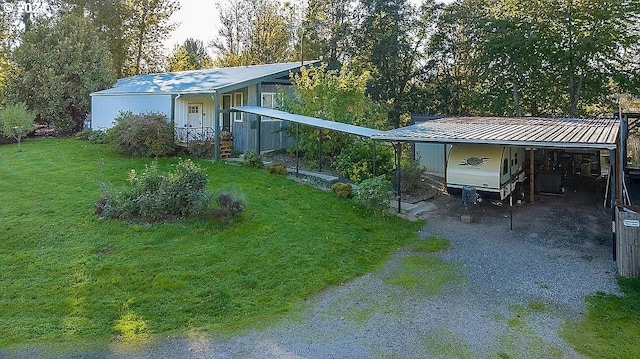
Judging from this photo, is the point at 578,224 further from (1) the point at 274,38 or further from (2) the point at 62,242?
(1) the point at 274,38

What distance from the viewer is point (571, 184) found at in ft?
60.0

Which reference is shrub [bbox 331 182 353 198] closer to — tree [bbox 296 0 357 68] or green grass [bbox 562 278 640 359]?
green grass [bbox 562 278 640 359]

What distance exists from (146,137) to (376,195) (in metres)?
10.2

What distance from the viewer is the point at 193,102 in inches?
804

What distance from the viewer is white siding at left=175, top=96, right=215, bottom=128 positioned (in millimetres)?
20141

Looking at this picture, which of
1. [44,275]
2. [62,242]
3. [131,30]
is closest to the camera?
[44,275]

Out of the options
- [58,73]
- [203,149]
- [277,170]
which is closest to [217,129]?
[203,149]

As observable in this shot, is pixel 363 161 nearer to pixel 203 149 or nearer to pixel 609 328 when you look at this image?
pixel 203 149

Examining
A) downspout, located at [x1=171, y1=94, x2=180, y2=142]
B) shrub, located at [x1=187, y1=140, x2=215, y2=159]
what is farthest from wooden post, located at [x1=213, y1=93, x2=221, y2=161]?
downspout, located at [x1=171, y1=94, x2=180, y2=142]

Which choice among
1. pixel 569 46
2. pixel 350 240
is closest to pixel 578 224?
pixel 350 240

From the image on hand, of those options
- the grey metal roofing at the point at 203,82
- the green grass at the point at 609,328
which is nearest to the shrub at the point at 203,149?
the grey metal roofing at the point at 203,82

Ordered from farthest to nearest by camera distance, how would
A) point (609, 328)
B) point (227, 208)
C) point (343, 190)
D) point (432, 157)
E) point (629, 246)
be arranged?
point (432, 157) < point (343, 190) < point (227, 208) < point (629, 246) < point (609, 328)

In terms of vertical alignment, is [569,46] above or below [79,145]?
above

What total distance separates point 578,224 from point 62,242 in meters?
12.2
